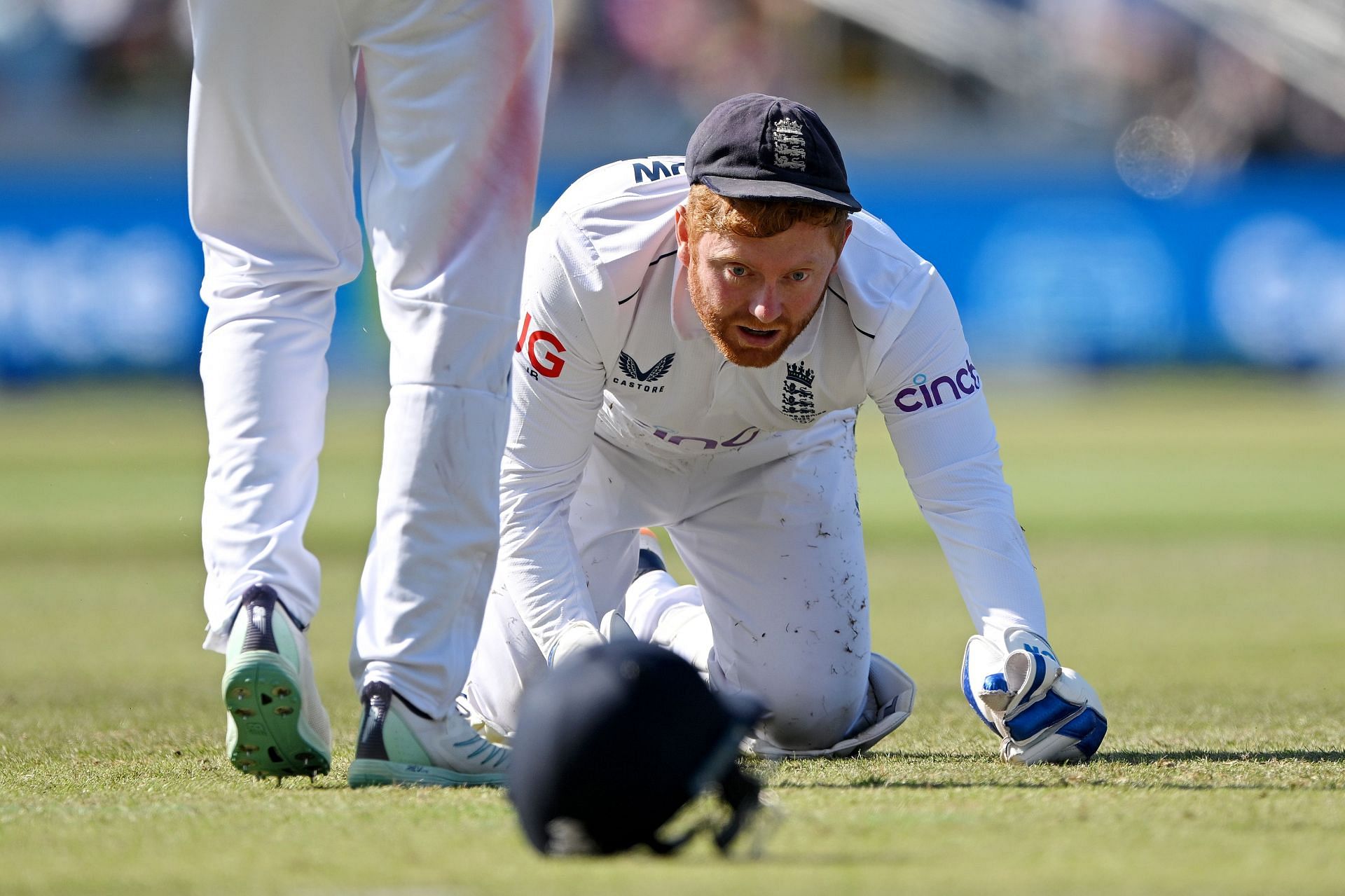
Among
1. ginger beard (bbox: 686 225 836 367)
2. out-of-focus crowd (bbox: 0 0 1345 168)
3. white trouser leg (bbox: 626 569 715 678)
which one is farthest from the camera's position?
out-of-focus crowd (bbox: 0 0 1345 168)

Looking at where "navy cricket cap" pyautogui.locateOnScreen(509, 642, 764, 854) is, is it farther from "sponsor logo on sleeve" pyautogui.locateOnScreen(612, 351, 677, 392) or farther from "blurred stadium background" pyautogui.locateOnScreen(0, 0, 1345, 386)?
"blurred stadium background" pyautogui.locateOnScreen(0, 0, 1345, 386)

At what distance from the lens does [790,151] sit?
3.33 meters

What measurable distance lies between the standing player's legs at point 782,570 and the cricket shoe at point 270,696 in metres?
1.59

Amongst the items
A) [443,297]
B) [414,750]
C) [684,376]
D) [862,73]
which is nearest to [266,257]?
[443,297]

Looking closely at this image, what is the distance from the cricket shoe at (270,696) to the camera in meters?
2.84

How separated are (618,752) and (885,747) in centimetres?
181

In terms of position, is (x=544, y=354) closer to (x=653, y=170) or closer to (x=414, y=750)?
(x=653, y=170)

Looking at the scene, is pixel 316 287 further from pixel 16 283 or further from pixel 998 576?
pixel 16 283

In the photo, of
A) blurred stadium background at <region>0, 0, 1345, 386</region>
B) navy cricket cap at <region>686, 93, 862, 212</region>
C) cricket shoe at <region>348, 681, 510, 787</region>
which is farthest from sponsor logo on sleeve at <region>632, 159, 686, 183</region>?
blurred stadium background at <region>0, 0, 1345, 386</region>

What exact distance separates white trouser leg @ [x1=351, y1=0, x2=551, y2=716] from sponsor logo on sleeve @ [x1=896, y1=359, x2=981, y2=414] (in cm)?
107

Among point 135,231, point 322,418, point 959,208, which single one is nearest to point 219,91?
point 322,418

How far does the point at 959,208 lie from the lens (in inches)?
822

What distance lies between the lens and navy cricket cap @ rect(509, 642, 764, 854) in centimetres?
233

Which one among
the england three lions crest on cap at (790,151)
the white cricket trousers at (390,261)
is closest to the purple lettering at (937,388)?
the england three lions crest on cap at (790,151)
